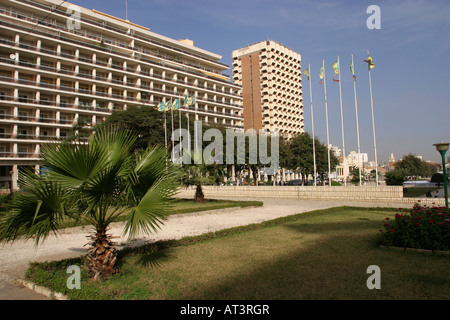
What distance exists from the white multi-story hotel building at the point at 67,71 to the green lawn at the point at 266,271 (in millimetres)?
36378

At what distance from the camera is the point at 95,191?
5.50 metres

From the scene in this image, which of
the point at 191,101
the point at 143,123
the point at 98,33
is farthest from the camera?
the point at 98,33

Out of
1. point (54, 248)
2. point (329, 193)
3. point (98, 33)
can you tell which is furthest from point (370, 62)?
point (98, 33)

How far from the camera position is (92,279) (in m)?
5.79

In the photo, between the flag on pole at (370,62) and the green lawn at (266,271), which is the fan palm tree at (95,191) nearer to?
the green lawn at (266,271)

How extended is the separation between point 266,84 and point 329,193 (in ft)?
248

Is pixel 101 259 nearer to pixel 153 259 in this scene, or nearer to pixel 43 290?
pixel 43 290

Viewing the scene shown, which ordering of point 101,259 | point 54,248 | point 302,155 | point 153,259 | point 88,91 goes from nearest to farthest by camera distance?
point 101,259, point 153,259, point 54,248, point 302,155, point 88,91

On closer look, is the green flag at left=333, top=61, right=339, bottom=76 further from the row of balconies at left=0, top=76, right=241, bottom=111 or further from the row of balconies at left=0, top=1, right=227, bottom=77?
the row of balconies at left=0, top=1, right=227, bottom=77

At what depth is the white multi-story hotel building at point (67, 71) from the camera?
43469 millimetres

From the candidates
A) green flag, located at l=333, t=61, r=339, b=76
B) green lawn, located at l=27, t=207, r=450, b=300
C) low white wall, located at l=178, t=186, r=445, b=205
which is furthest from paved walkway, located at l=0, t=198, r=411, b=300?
green flag, located at l=333, t=61, r=339, b=76

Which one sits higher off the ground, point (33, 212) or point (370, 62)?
point (370, 62)

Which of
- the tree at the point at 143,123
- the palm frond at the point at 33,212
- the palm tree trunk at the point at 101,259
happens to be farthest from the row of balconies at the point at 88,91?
the palm frond at the point at 33,212
